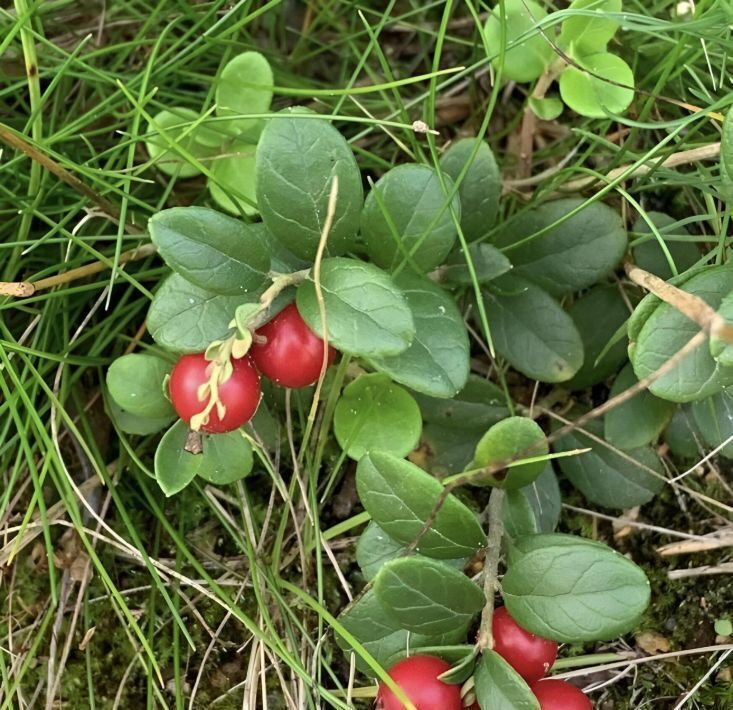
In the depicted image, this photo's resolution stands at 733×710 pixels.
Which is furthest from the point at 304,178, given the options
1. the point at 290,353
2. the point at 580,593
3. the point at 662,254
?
the point at 662,254

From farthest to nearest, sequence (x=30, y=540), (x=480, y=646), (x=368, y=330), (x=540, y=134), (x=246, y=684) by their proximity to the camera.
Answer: (x=540, y=134) → (x=30, y=540) → (x=246, y=684) → (x=480, y=646) → (x=368, y=330)

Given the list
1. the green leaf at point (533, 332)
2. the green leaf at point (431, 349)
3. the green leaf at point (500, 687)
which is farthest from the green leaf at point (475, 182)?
the green leaf at point (500, 687)

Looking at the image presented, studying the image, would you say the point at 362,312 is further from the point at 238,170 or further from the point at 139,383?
the point at 238,170

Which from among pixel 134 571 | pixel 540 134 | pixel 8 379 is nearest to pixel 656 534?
pixel 540 134

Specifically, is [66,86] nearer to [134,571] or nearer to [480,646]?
[134,571]

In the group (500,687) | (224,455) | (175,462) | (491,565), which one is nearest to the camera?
(500,687)

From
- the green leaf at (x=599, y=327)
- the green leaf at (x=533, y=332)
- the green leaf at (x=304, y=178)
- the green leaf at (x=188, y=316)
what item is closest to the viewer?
the green leaf at (x=304, y=178)

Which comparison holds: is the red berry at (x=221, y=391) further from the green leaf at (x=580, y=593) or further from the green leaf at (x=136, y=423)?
the green leaf at (x=580, y=593)
